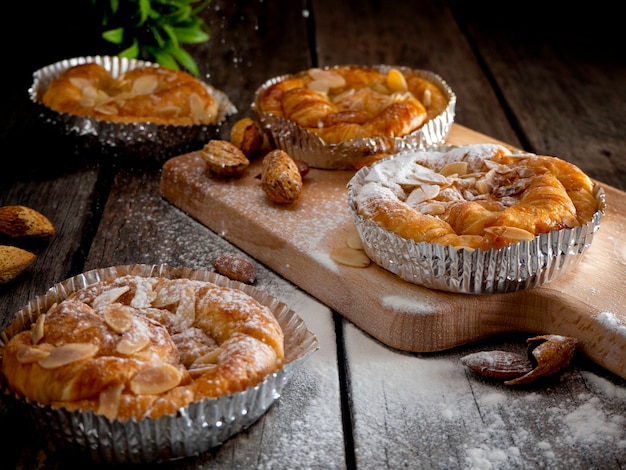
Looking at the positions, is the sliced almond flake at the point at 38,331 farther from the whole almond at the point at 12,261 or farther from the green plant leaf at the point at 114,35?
the green plant leaf at the point at 114,35

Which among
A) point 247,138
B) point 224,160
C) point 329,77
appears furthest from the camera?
A: point 329,77

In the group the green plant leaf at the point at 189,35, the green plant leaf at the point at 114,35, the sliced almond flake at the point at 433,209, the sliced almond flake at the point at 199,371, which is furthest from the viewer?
the green plant leaf at the point at 189,35

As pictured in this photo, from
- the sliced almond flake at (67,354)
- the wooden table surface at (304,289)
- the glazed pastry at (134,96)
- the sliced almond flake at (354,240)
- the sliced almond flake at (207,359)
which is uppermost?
the sliced almond flake at (67,354)

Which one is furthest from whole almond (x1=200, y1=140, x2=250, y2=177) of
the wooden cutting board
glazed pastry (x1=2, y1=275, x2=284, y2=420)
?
glazed pastry (x1=2, y1=275, x2=284, y2=420)

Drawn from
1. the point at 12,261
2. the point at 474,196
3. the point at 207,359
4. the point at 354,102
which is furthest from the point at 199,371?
the point at 354,102

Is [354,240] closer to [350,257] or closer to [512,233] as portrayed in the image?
[350,257]

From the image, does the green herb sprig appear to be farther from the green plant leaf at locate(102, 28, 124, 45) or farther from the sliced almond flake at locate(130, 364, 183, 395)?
→ the sliced almond flake at locate(130, 364, 183, 395)

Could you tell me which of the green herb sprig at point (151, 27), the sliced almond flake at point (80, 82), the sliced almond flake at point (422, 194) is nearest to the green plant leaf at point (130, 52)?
the green herb sprig at point (151, 27)
